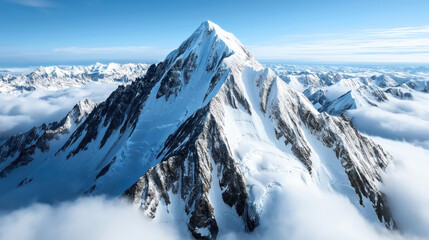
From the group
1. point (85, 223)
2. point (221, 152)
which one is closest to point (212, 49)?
point (221, 152)

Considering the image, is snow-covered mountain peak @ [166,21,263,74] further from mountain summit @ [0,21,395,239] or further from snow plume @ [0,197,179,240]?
snow plume @ [0,197,179,240]

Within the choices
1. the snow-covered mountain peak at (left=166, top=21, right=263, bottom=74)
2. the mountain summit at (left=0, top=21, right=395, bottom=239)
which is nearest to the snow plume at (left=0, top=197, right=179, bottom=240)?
the mountain summit at (left=0, top=21, right=395, bottom=239)

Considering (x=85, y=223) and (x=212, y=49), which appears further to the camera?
(x=212, y=49)

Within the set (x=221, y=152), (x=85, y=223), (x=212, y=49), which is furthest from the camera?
(x=212, y=49)

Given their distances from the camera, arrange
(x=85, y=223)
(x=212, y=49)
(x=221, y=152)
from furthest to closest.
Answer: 1. (x=212, y=49)
2. (x=221, y=152)
3. (x=85, y=223)

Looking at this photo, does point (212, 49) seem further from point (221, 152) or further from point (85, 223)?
point (85, 223)

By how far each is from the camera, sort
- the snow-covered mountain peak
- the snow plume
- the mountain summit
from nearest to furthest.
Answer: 1. the snow plume
2. the mountain summit
3. the snow-covered mountain peak

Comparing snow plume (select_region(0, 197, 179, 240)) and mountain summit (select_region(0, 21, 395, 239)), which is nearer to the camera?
snow plume (select_region(0, 197, 179, 240))

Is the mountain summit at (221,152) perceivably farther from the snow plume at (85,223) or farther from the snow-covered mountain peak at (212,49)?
the snow plume at (85,223)
